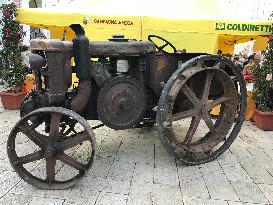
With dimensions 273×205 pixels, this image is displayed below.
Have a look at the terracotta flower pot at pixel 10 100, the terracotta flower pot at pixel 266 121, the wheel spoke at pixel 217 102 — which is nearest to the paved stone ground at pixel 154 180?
the wheel spoke at pixel 217 102

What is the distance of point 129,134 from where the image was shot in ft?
20.1

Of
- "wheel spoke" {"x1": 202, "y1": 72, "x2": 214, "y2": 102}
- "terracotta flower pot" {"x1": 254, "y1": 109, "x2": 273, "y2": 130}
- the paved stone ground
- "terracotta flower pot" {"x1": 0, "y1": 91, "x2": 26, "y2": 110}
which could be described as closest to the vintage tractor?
"wheel spoke" {"x1": 202, "y1": 72, "x2": 214, "y2": 102}

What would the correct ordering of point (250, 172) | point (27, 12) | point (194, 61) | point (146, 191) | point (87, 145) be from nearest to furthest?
point (146, 191), point (194, 61), point (250, 172), point (87, 145), point (27, 12)

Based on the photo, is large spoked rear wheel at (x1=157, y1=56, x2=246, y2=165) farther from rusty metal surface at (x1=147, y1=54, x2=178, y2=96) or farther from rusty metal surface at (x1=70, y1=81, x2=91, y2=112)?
rusty metal surface at (x1=70, y1=81, x2=91, y2=112)

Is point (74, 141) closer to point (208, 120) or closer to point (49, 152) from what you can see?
point (49, 152)

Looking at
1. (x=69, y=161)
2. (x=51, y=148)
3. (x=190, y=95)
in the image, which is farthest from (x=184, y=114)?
(x=51, y=148)

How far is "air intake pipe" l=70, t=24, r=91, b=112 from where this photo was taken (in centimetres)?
395

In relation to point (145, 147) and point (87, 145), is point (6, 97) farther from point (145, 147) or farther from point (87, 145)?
point (145, 147)

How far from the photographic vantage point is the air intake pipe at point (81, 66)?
3.95m

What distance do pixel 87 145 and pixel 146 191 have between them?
1.74 m

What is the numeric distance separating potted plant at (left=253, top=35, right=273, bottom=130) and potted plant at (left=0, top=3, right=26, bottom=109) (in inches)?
229

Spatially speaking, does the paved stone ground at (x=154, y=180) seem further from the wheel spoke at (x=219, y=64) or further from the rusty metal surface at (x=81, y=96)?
the wheel spoke at (x=219, y=64)

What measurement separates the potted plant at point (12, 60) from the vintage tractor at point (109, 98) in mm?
3320

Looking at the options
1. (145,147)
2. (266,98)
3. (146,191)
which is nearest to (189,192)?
(146,191)
